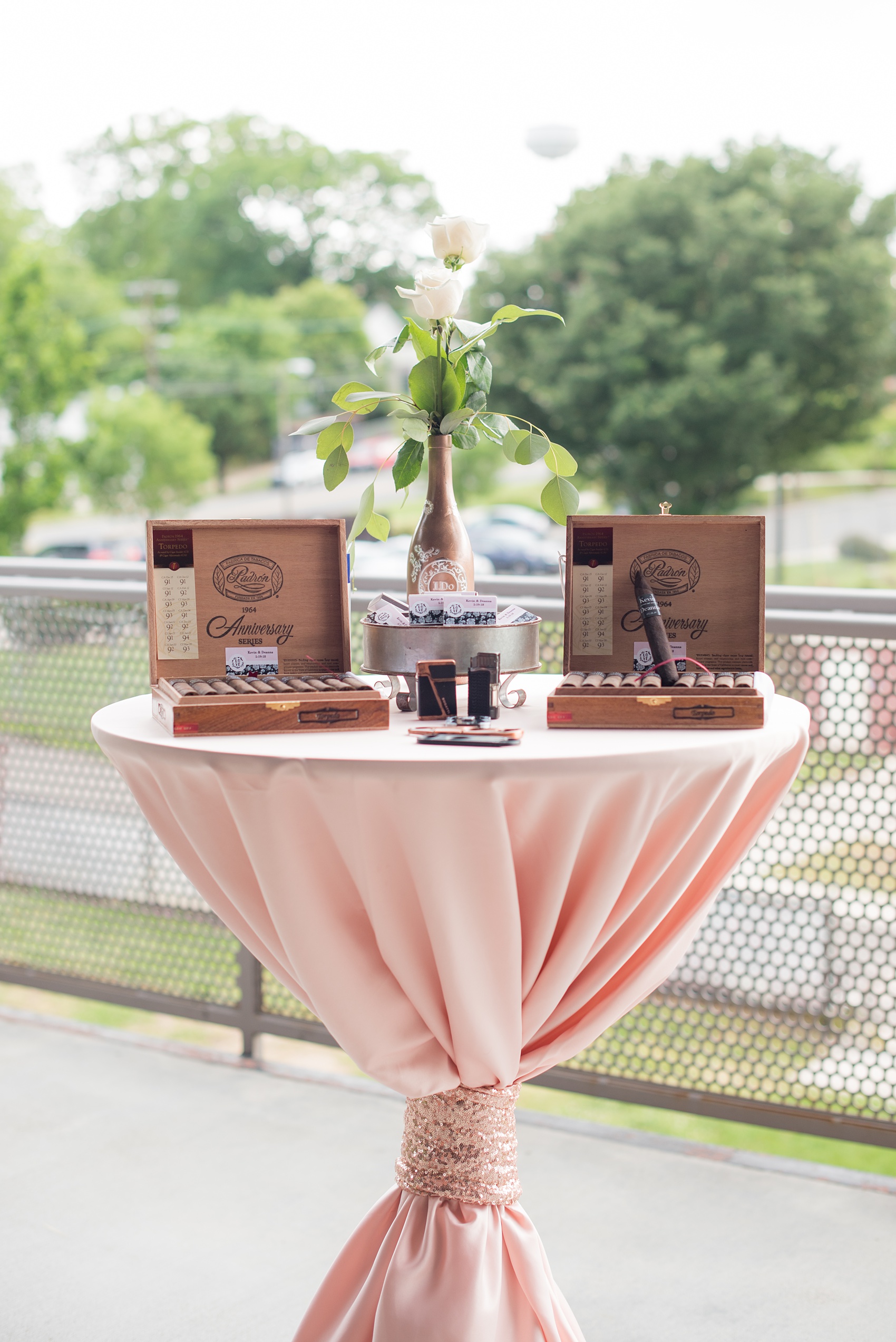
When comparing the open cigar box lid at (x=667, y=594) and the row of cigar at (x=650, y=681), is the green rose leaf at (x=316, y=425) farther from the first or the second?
the row of cigar at (x=650, y=681)

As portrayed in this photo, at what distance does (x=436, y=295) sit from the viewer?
4.24 feet

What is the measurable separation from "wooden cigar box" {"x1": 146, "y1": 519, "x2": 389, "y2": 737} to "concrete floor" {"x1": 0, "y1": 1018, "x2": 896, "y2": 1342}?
913 mm

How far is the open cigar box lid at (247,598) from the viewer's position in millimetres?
1294

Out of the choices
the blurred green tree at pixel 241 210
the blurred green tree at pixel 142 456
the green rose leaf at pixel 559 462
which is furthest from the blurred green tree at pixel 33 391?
the green rose leaf at pixel 559 462

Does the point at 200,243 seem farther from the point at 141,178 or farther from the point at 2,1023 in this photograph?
the point at 2,1023

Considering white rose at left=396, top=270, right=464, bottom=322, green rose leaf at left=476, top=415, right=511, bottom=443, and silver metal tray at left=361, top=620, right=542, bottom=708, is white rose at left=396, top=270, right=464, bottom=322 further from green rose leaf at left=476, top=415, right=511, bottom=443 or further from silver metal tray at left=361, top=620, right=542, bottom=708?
silver metal tray at left=361, top=620, right=542, bottom=708

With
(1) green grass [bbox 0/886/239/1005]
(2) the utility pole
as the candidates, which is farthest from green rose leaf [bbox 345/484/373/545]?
(2) the utility pole

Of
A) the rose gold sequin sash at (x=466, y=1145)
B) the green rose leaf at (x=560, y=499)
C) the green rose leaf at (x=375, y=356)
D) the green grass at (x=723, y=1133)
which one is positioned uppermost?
the green rose leaf at (x=375, y=356)

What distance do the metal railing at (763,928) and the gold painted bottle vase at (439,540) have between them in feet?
2.28

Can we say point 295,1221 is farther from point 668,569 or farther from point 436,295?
point 436,295

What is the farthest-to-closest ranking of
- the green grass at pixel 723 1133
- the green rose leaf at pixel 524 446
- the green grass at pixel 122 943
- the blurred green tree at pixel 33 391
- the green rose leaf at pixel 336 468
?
the blurred green tree at pixel 33 391 → the green grass at pixel 723 1133 → the green grass at pixel 122 943 → the green rose leaf at pixel 336 468 → the green rose leaf at pixel 524 446

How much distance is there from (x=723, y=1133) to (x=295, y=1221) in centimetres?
187

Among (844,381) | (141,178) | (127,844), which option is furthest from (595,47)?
(127,844)

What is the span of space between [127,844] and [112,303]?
39.1 metres
